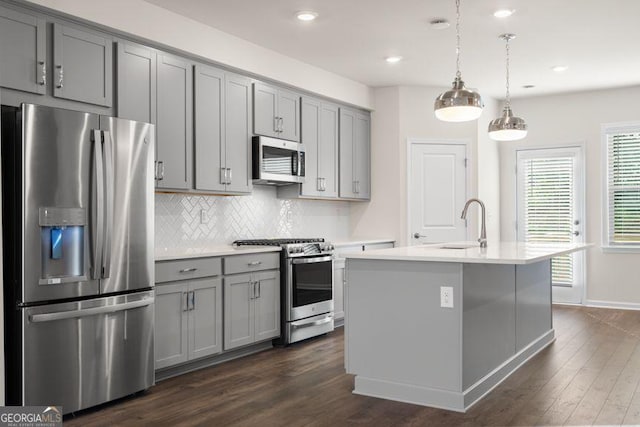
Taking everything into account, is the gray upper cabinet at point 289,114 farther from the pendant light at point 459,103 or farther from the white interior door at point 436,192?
the pendant light at point 459,103

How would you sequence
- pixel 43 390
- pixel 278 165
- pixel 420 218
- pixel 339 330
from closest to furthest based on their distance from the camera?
pixel 43 390 < pixel 278 165 < pixel 339 330 < pixel 420 218

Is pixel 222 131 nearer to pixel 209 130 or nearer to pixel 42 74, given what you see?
pixel 209 130

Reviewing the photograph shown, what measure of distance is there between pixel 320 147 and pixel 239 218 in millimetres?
1253

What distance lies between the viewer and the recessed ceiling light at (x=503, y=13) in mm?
4459

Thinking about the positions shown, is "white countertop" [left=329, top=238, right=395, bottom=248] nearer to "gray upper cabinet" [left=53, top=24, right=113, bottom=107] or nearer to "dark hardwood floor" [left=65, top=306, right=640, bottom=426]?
"dark hardwood floor" [left=65, top=306, right=640, bottom=426]

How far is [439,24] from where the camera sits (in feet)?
15.6

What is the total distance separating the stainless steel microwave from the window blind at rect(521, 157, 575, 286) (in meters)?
3.50

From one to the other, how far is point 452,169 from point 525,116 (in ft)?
4.98

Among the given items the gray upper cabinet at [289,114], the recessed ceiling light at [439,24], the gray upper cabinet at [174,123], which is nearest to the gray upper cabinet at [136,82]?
the gray upper cabinet at [174,123]

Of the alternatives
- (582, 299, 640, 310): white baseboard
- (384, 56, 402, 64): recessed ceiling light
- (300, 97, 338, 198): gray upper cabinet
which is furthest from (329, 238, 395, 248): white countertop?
(582, 299, 640, 310): white baseboard

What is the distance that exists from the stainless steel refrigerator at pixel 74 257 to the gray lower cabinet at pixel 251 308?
90 centimetres

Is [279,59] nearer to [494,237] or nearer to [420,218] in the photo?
[420,218]

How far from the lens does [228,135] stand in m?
5.04

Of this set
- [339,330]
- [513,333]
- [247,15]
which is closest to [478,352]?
[513,333]
